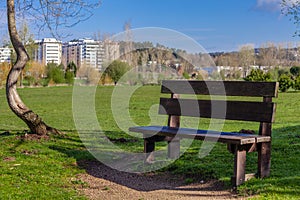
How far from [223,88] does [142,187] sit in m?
1.71

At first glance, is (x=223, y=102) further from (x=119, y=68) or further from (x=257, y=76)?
(x=257, y=76)

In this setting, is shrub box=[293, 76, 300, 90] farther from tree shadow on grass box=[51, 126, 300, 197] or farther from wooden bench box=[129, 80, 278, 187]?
wooden bench box=[129, 80, 278, 187]

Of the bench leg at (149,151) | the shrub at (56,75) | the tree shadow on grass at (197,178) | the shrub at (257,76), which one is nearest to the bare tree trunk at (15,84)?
the tree shadow on grass at (197,178)

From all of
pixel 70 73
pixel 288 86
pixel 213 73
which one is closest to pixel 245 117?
pixel 213 73

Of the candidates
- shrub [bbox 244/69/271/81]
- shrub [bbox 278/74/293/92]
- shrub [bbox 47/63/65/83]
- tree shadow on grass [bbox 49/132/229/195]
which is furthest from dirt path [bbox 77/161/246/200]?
shrub [bbox 47/63/65/83]

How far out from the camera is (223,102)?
6078 mm

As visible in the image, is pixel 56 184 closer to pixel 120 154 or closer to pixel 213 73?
pixel 120 154

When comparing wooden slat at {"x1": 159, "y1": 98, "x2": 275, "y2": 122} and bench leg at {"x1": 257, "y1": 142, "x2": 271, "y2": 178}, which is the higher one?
wooden slat at {"x1": 159, "y1": 98, "x2": 275, "y2": 122}

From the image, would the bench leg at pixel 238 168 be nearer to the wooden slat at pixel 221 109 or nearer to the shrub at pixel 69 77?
the wooden slat at pixel 221 109

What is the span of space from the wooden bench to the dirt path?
1.24 ft

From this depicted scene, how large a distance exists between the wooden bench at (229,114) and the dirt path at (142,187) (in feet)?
1.24

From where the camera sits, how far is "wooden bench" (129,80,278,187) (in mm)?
5246

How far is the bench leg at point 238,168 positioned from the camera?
203 inches

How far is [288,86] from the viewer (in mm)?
37938
